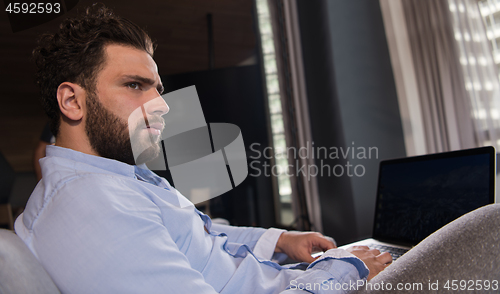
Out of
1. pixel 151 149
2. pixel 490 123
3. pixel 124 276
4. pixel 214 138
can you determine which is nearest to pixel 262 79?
pixel 214 138

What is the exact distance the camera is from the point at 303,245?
37.6 inches

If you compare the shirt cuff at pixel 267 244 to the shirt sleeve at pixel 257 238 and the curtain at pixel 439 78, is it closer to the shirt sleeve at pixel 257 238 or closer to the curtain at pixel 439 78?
the shirt sleeve at pixel 257 238

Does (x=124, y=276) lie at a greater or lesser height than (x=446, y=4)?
lesser

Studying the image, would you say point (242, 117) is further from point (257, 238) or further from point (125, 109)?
point (125, 109)

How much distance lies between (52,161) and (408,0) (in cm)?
185

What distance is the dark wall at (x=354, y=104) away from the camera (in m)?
1.79

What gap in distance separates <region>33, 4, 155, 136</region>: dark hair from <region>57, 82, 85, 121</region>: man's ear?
0.02 meters

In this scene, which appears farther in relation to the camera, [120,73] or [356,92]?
[356,92]

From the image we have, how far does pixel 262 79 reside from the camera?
2582 millimetres

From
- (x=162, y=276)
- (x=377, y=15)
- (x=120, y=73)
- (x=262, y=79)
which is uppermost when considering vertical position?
(x=377, y=15)

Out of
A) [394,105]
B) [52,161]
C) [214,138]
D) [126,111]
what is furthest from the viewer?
[214,138]

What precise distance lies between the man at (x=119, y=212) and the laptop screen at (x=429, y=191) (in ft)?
0.99

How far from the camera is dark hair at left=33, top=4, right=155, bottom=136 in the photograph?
2.66ft

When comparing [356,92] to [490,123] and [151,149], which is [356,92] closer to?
[490,123]
